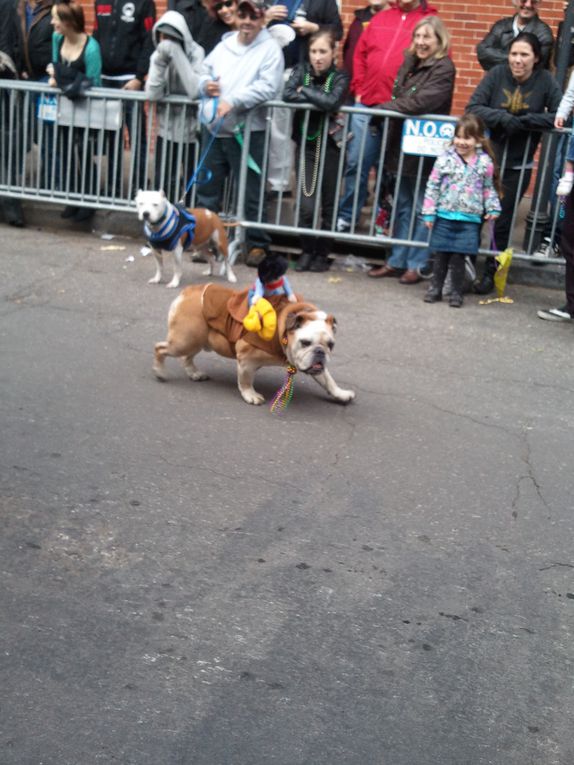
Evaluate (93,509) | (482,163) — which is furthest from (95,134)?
(93,509)

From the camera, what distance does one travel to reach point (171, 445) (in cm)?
557

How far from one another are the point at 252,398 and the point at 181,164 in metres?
4.67

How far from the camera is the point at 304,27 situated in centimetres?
1010

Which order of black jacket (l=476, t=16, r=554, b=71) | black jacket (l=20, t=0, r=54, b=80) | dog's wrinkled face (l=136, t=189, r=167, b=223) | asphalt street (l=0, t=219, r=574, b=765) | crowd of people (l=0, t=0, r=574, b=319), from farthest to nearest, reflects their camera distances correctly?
1. black jacket (l=20, t=0, r=54, b=80)
2. black jacket (l=476, t=16, r=554, b=71)
3. crowd of people (l=0, t=0, r=574, b=319)
4. dog's wrinkled face (l=136, t=189, r=167, b=223)
5. asphalt street (l=0, t=219, r=574, b=765)

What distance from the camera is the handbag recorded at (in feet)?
33.8

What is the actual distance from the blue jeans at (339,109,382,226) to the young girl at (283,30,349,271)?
0.63ft

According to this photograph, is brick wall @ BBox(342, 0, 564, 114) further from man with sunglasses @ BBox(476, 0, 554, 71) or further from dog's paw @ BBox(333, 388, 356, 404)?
dog's paw @ BBox(333, 388, 356, 404)

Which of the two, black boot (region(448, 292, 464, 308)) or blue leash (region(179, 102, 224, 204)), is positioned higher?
blue leash (region(179, 102, 224, 204))

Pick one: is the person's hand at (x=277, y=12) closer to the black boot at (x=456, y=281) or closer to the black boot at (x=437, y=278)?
the black boot at (x=437, y=278)

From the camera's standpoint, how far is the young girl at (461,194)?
852 centimetres

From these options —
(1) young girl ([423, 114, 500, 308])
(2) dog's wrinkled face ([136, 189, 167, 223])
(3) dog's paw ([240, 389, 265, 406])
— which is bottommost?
(3) dog's paw ([240, 389, 265, 406])

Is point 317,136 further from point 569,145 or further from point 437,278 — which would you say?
point 569,145

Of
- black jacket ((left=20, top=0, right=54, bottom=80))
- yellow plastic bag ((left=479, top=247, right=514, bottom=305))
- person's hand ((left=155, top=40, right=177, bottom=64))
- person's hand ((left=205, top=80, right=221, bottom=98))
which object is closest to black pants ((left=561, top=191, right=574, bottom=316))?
yellow plastic bag ((left=479, top=247, right=514, bottom=305))

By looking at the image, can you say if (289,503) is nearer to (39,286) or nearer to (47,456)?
(47,456)
